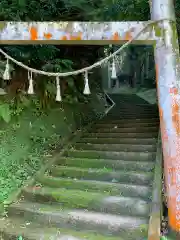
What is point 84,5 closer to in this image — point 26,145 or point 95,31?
point 95,31

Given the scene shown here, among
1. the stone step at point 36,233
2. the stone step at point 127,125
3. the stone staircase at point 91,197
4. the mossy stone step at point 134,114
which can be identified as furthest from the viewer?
the mossy stone step at point 134,114

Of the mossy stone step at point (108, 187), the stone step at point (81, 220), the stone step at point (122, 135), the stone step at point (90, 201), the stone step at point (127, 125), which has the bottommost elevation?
the stone step at point (81, 220)

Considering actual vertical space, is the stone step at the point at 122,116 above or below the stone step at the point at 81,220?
above

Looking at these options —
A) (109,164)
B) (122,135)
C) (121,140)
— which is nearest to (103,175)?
(109,164)

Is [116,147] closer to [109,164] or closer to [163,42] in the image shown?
[109,164]

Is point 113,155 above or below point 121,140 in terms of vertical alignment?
below

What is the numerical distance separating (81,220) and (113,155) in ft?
5.90

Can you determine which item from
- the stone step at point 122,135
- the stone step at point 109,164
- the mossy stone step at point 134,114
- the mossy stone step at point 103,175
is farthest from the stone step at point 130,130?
the mossy stone step at point 103,175

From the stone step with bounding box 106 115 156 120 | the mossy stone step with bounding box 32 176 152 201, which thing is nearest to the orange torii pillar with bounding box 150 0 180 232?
the mossy stone step with bounding box 32 176 152 201

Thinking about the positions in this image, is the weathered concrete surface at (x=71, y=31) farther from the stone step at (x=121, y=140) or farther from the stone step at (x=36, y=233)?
the stone step at (x=121, y=140)

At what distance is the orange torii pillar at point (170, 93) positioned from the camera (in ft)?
10.7

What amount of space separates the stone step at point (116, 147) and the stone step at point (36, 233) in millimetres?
2203

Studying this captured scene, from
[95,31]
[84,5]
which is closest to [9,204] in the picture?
[95,31]

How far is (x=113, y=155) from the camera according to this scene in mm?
5301
